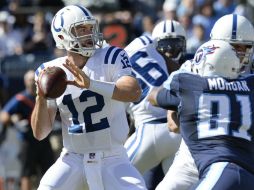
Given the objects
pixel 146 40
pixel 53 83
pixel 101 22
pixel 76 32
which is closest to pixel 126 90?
pixel 53 83

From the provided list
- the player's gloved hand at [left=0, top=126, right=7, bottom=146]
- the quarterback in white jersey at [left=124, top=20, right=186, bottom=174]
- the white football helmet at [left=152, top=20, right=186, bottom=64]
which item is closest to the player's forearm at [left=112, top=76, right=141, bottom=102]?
the quarterback in white jersey at [left=124, top=20, right=186, bottom=174]

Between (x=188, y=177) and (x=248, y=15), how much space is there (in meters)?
7.16

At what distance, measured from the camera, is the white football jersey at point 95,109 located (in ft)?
18.2

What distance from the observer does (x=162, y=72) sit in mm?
6988

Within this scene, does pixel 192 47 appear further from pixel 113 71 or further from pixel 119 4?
pixel 113 71

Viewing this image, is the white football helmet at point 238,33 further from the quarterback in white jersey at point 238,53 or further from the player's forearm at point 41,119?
the player's forearm at point 41,119

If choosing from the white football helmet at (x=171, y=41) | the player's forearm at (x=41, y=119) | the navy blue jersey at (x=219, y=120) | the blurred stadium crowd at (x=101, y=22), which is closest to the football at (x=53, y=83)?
the player's forearm at (x=41, y=119)

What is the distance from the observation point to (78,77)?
5332mm

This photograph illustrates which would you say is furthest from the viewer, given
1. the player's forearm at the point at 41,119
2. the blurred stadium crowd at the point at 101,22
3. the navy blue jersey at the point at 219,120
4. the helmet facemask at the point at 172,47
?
the blurred stadium crowd at the point at 101,22

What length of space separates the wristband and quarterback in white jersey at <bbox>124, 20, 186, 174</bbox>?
157cm

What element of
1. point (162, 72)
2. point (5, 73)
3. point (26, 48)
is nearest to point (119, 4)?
point (26, 48)

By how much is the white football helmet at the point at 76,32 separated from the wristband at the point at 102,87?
37 centimetres

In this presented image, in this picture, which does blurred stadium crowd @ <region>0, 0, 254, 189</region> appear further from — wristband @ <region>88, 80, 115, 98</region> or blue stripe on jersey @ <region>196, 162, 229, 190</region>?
blue stripe on jersey @ <region>196, 162, 229, 190</region>

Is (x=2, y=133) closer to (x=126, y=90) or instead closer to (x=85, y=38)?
(x=85, y=38)
